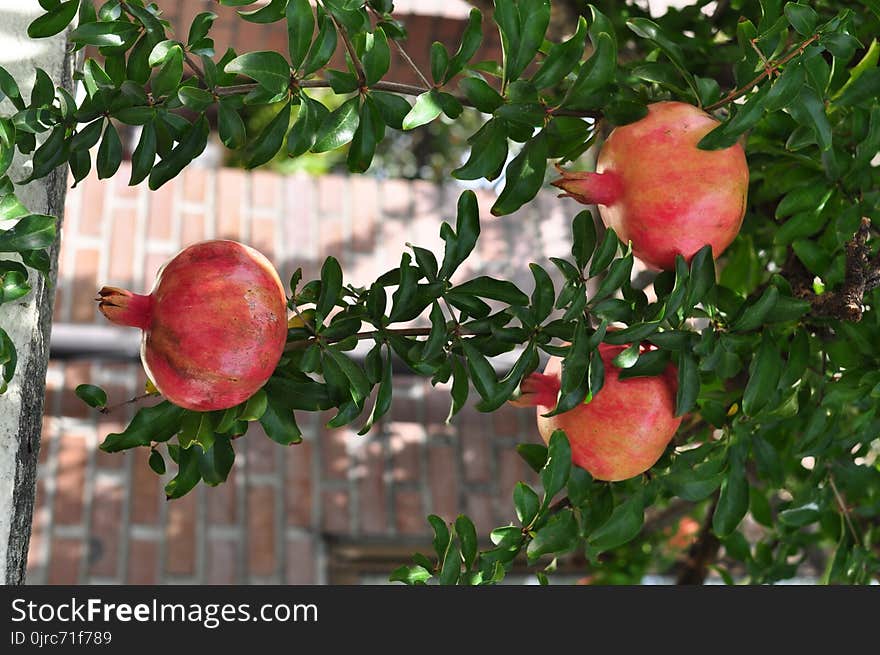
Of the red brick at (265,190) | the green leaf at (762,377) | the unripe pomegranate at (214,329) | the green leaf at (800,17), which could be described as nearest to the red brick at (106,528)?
the red brick at (265,190)

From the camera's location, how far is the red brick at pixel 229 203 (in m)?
2.52

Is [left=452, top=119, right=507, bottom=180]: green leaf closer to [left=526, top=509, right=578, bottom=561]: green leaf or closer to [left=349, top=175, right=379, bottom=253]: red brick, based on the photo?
[left=526, top=509, right=578, bottom=561]: green leaf

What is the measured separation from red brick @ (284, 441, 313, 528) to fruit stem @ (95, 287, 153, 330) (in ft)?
5.46

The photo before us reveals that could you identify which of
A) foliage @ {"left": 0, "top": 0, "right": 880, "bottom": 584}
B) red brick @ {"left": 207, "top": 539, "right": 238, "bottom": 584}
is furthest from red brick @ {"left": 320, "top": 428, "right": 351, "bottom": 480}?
foliage @ {"left": 0, "top": 0, "right": 880, "bottom": 584}

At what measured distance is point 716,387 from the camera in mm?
972

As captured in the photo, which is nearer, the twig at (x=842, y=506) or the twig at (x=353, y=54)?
the twig at (x=353, y=54)

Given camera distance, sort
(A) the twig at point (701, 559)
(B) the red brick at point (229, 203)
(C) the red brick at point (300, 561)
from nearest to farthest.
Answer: (A) the twig at point (701, 559), (C) the red brick at point (300, 561), (B) the red brick at point (229, 203)

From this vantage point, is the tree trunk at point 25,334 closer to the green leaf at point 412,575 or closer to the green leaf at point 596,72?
the green leaf at point 412,575

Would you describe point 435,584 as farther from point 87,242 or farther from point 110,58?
point 87,242

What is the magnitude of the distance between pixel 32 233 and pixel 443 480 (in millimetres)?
1871

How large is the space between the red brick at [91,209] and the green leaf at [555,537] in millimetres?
1968

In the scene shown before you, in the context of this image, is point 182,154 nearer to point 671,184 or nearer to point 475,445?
point 671,184

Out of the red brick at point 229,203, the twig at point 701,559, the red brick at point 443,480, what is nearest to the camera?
the twig at point 701,559
